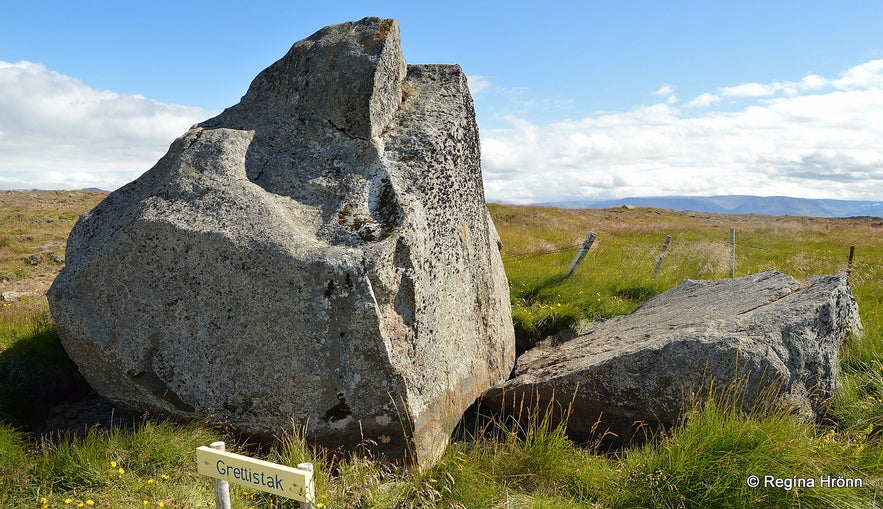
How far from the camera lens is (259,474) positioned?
137 inches

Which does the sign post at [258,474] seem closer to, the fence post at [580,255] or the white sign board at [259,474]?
the white sign board at [259,474]

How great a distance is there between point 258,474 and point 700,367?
4181mm

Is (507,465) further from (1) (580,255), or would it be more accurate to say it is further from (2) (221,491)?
(1) (580,255)

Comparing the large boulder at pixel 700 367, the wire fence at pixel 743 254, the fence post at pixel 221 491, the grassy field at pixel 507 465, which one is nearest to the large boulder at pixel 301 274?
the grassy field at pixel 507 465

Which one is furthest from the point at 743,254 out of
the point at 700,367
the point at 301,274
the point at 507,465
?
the point at 301,274

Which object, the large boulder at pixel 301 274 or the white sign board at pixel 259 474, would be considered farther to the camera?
the large boulder at pixel 301 274

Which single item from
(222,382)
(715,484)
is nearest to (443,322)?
(222,382)

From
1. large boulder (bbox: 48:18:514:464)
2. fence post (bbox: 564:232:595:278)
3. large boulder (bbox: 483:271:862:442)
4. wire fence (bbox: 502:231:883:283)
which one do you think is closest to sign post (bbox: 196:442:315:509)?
large boulder (bbox: 48:18:514:464)

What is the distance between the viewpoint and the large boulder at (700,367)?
5543 mm

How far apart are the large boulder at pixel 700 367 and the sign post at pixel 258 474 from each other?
286 centimetres

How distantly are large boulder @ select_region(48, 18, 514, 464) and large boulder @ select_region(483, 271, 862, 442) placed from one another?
1.04m

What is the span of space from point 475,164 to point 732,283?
4462 millimetres

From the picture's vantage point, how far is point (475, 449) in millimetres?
5176

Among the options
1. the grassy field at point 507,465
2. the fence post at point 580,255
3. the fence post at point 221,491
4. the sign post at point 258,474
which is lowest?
the grassy field at point 507,465
